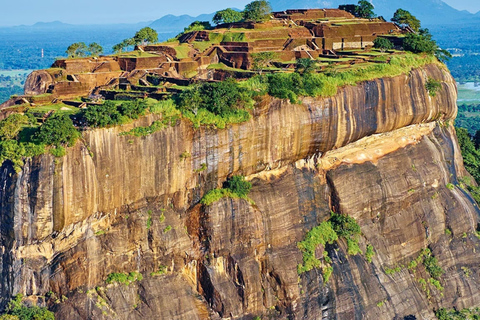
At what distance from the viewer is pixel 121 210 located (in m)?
22.4

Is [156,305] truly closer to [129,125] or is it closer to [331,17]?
[129,125]

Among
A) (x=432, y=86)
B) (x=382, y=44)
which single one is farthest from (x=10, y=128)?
(x=382, y=44)

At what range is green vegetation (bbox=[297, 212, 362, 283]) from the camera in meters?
25.9

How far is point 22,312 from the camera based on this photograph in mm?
20578

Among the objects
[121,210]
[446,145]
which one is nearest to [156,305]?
[121,210]

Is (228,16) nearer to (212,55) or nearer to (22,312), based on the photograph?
(212,55)

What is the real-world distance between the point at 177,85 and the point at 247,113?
5815 millimetres

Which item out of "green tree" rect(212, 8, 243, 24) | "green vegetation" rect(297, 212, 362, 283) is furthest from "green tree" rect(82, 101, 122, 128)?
"green tree" rect(212, 8, 243, 24)

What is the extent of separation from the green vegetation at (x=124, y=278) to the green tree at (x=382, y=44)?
19.6 metres

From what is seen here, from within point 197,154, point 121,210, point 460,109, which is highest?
point 197,154

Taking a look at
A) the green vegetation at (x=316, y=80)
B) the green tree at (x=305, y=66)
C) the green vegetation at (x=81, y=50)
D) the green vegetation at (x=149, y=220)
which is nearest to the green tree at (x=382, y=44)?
the green vegetation at (x=316, y=80)

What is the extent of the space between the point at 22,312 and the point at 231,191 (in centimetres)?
854

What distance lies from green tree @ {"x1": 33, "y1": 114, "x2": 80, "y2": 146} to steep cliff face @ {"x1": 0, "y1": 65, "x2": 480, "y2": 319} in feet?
1.48

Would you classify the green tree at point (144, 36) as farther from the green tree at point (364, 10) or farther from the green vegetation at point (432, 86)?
the green vegetation at point (432, 86)
